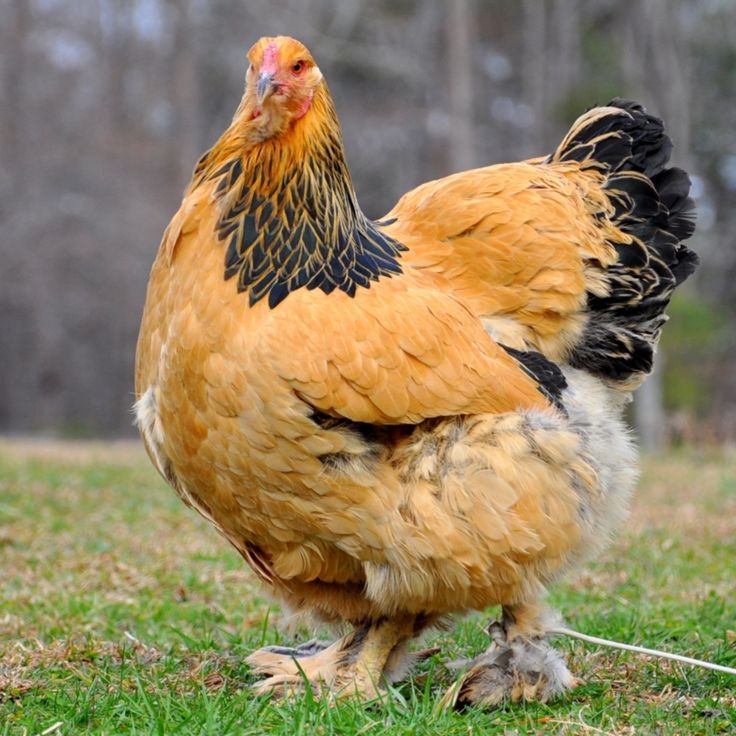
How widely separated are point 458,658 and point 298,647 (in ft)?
2.28

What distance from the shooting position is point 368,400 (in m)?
3.72

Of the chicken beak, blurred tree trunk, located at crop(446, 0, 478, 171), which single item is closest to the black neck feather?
the chicken beak

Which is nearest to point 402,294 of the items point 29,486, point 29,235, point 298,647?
point 298,647

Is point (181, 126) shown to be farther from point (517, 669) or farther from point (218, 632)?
point (517, 669)

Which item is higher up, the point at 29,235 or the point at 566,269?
the point at 29,235

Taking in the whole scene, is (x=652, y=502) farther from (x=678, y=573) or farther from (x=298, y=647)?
(x=298, y=647)

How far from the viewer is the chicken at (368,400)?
3.65 metres

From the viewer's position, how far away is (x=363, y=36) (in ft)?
74.5

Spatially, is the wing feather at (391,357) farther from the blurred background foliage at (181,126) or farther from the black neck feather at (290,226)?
the blurred background foliage at (181,126)

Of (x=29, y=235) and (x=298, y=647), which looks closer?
(x=298, y=647)

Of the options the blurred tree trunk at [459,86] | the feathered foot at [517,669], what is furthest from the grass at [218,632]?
the blurred tree trunk at [459,86]

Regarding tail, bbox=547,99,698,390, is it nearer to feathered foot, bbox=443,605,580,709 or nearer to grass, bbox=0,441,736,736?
feathered foot, bbox=443,605,580,709

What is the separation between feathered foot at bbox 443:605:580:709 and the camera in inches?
156

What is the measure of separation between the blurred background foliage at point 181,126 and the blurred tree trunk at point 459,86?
115cm
